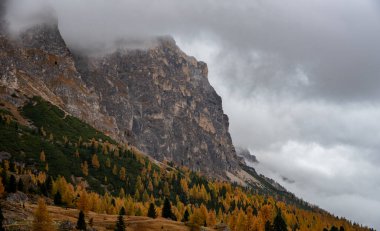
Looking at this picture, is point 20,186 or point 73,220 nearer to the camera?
point 73,220

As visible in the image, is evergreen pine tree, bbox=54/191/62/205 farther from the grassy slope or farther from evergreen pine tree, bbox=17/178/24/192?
the grassy slope

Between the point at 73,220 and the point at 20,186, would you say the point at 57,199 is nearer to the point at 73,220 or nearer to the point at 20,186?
the point at 20,186

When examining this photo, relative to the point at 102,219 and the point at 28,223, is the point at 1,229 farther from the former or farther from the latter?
the point at 102,219

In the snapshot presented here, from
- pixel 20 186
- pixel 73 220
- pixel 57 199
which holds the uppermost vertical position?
pixel 20 186

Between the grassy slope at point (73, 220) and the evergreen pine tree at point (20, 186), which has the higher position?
the evergreen pine tree at point (20, 186)

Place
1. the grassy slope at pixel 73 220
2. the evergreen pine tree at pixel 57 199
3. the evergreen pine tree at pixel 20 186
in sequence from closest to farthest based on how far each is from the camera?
the grassy slope at pixel 73 220 < the evergreen pine tree at pixel 20 186 < the evergreen pine tree at pixel 57 199

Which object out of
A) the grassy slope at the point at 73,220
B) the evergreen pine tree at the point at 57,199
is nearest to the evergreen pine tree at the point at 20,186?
the evergreen pine tree at the point at 57,199

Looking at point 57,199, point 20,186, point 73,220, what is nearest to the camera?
point 73,220

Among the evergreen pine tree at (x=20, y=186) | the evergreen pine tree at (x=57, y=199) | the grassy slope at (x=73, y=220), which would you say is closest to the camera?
the grassy slope at (x=73, y=220)

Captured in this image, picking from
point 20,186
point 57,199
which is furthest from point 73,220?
point 57,199

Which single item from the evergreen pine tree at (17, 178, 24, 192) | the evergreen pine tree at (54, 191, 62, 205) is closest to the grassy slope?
the evergreen pine tree at (17, 178, 24, 192)

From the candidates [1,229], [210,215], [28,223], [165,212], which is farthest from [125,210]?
[1,229]

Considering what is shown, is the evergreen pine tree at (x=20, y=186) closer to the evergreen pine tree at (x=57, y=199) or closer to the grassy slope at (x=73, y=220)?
the evergreen pine tree at (x=57, y=199)

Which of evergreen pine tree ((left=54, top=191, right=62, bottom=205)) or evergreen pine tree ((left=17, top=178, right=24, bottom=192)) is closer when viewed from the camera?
evergreen pine tree ((left=17, top=178, right=24, bottom=192))
